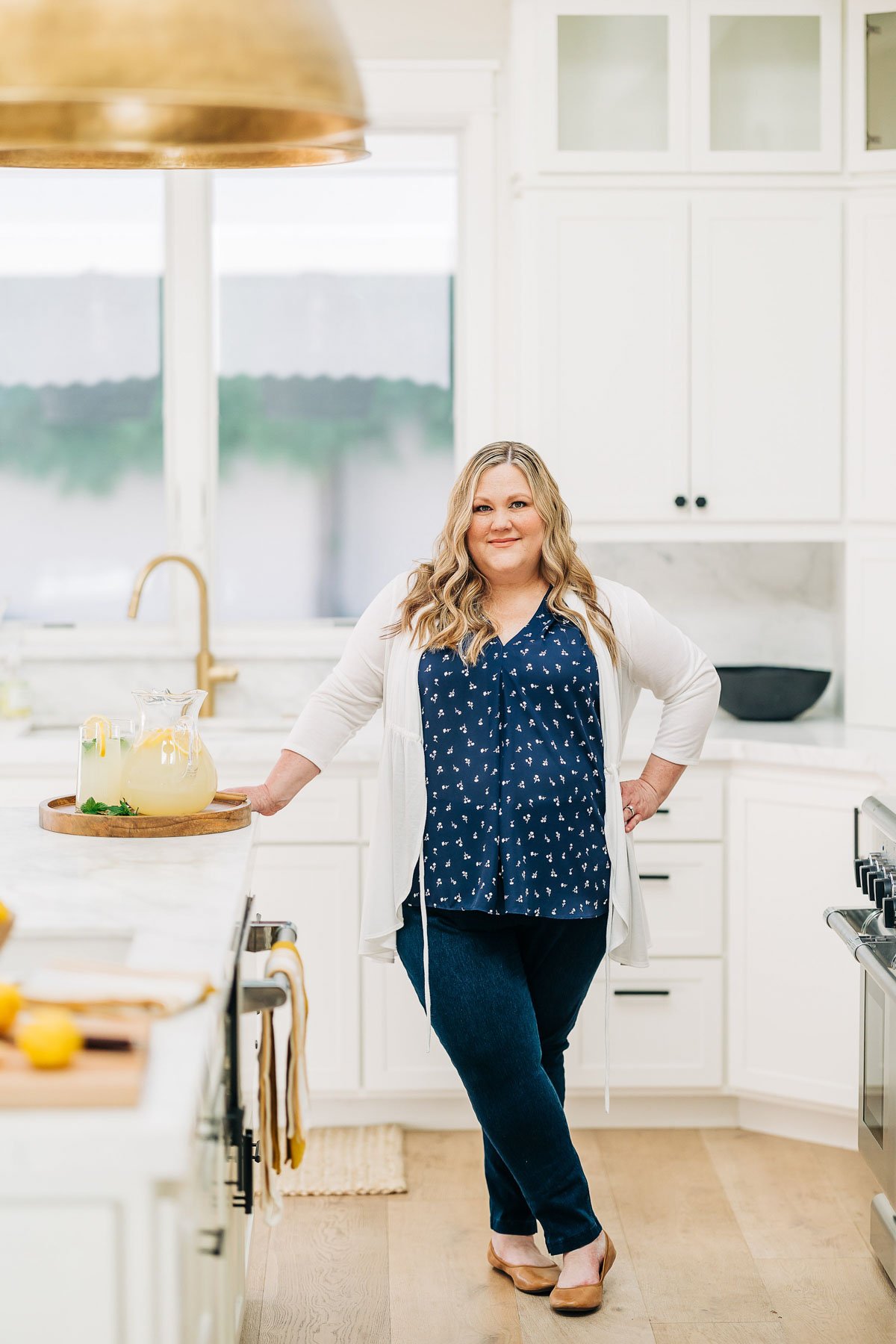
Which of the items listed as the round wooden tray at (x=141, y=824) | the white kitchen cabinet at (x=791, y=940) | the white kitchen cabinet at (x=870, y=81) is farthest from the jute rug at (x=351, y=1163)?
the white kitchen cabinet at (x=870, y=81)

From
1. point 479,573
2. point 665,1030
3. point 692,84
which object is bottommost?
point 665,1030

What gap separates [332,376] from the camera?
3.67 meters

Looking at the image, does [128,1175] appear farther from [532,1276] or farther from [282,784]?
[532,1276]

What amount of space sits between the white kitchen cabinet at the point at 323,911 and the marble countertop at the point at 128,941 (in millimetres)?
949

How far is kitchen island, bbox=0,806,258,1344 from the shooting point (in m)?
1.07

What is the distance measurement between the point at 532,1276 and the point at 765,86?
2645 mm

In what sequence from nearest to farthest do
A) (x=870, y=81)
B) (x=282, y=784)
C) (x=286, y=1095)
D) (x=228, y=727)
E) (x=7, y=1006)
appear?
(x=7, y=1006), (x=286, y=1095), (x=282, y=784), (x=870, y=81), (x=228, y=727)

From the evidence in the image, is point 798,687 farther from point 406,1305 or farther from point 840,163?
point 406,1305

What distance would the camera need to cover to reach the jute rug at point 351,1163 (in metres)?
2.83

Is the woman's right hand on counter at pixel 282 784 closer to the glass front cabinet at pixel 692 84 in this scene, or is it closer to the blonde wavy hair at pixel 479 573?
the blonde wavy hair at pixel 479 573

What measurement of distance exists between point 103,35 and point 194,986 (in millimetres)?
874

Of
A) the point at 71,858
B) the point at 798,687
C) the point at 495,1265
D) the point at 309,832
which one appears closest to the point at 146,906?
the point at 71,858

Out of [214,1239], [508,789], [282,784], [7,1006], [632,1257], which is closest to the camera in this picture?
[7,1006]

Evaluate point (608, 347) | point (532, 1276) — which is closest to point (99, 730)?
point (532, 1276)
